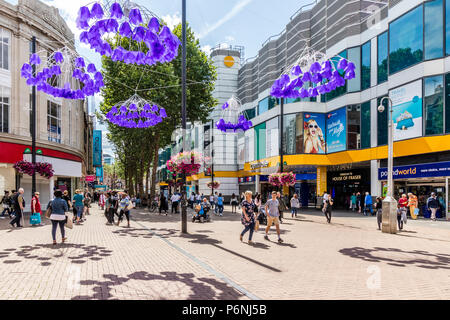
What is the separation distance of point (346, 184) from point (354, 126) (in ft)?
20.5

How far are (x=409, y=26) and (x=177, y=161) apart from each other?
18.2 m

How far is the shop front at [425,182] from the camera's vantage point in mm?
20328

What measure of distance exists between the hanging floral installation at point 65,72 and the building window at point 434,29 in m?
19.3

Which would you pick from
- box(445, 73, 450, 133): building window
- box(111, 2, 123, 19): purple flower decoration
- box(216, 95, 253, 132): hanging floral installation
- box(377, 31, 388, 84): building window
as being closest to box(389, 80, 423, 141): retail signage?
box(445, 73, 450, 133): building window

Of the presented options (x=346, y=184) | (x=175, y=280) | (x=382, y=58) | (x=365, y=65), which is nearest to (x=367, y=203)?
(x=346, y=184)

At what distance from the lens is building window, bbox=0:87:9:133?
77.2ft

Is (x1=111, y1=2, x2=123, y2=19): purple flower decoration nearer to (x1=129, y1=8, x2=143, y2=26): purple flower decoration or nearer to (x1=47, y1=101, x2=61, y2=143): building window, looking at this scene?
(x1=129, y1=8, x2=143, y2=26): purple flower decoration

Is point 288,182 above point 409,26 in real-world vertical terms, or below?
below

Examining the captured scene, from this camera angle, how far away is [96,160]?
6462 centimetres

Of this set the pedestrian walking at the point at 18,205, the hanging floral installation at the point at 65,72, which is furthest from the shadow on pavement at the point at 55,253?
the pedestrian walking at the point at 18,205

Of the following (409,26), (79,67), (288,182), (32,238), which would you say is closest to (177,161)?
(288,182)

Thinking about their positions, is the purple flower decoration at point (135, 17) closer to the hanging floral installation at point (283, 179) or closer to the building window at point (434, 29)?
the hanging floral installation at point (283, 179)

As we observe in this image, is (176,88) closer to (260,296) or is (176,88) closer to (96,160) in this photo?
(260,296)
